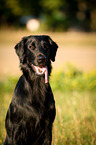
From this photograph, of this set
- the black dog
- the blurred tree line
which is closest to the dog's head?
the black dog

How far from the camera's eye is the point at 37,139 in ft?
10.5

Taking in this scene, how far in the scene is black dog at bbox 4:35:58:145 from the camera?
10.2 feet

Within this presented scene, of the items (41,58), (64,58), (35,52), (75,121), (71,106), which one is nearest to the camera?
(41,58)

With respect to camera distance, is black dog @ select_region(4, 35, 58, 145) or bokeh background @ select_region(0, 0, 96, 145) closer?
black dog @ select_region(4, 35, 58, 145)

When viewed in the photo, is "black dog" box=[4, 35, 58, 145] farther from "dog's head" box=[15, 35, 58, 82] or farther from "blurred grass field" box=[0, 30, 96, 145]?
"blurred grass field" box=[0, 30, 96, 145]

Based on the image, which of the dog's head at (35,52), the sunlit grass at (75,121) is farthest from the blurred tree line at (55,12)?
the dog's head at (35,52)

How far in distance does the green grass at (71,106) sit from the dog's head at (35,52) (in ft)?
5.03

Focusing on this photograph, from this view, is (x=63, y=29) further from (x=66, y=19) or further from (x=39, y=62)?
(x=39, y=62)

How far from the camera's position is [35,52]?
3.27 metres

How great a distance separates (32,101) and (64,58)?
40.4 feet

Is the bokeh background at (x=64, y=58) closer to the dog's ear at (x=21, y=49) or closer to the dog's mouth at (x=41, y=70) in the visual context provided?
the dog's mouth at (x=41, y=70)

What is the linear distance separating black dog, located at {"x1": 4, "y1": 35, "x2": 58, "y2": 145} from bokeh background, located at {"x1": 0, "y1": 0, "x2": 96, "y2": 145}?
82 cm

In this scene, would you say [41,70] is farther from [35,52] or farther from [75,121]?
[75,121]

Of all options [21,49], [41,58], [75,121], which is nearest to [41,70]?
[41,58]
